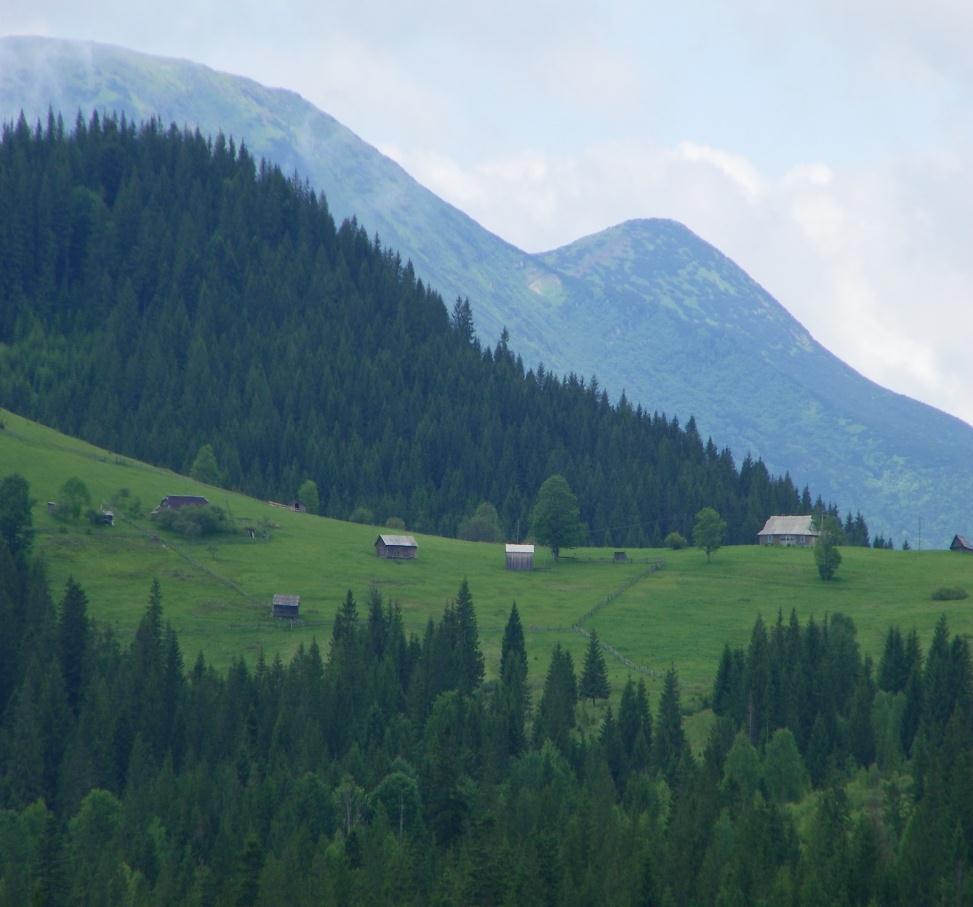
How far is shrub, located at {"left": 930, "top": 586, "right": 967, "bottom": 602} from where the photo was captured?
180125 millimetres

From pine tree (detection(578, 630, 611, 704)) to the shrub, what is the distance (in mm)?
45828

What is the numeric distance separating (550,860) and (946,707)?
4415 centimetres

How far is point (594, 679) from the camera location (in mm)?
151500

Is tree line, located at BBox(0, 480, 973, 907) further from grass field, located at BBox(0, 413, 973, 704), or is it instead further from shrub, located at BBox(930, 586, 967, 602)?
shrub, located at BBox(930, 586, 967, 602)

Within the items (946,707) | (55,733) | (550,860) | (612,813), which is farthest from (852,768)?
(55,733)

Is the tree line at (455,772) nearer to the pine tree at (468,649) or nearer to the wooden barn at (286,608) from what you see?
the pine tree at (468,649)

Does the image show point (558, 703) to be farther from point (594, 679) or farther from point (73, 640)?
point (73, 640)

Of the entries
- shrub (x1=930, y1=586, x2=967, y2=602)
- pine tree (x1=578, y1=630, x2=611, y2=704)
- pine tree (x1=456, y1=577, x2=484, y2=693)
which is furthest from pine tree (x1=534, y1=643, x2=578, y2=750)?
shrub (x1=930, y1=586, x2=967, y2=602)

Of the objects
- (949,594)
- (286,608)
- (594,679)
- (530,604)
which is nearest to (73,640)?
(286,608)

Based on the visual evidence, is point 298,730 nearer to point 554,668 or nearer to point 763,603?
point 554,668

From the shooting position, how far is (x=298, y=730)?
14200 centimetres

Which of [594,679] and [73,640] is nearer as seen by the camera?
[594,679]

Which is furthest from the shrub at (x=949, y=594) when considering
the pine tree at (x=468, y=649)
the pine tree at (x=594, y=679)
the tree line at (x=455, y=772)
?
the pine tree at (x=468, y=649)

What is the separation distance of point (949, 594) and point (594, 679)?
1933 inches
